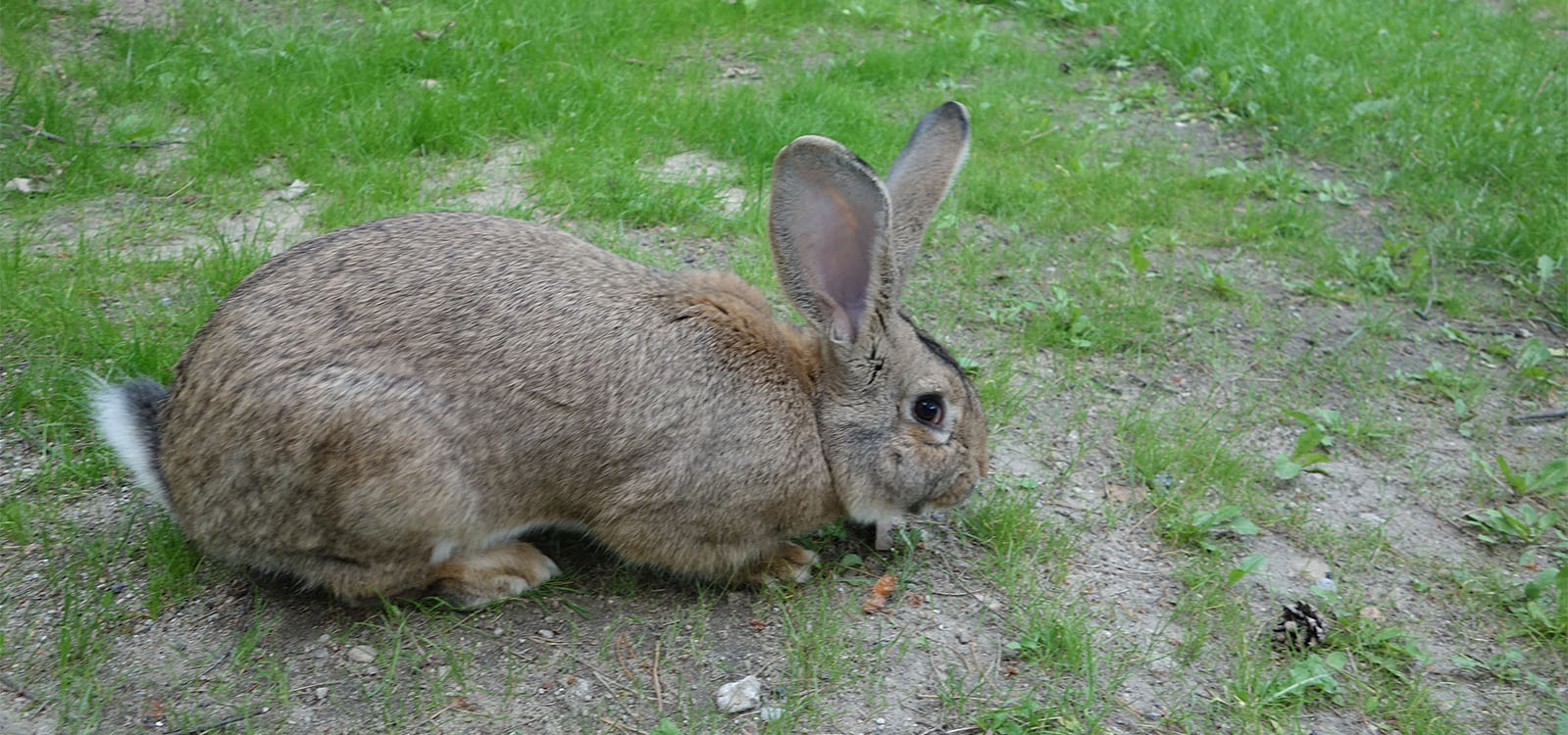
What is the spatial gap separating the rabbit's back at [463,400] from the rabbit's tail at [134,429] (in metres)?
0.11

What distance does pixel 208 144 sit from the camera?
17.0 feet

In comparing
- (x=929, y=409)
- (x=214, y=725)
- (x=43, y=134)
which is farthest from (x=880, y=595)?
(x=43, y=134)

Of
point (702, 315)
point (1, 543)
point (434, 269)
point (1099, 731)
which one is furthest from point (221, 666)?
point (1099, 731)

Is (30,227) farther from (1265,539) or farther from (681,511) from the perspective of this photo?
(1265,539)

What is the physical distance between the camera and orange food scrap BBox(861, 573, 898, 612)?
3.41 metres

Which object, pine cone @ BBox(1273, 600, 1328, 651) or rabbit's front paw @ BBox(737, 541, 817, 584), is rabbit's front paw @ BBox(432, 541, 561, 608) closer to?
rabbit's front paw @ BBox(737, 541, 817, 584)

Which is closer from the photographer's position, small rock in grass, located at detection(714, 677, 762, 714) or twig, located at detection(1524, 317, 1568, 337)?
small rock in grass, located at detection(714, 677, 762, 714)

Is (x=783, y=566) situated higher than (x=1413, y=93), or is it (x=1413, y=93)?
(x=1413, y=93)

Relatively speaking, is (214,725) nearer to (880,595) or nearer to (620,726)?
(620,726)

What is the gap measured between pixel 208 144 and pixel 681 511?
3282 mm

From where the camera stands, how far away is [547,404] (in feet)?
10.3

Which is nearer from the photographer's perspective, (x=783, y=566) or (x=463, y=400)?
(x=463, y=400)

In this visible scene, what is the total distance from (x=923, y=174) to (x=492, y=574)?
170 cm

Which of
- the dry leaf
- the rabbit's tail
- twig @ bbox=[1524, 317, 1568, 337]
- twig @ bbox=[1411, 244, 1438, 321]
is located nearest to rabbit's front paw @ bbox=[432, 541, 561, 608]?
the rabbit's tail
